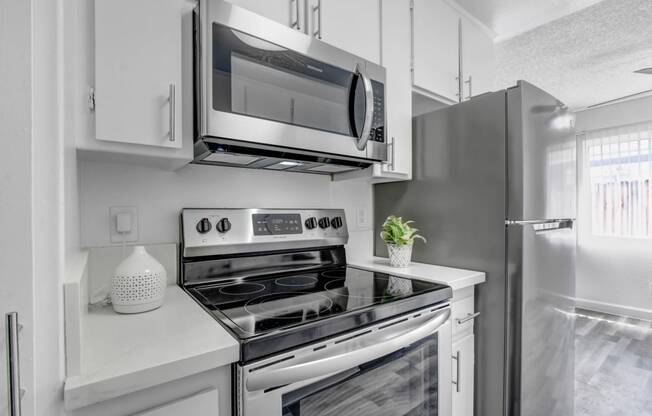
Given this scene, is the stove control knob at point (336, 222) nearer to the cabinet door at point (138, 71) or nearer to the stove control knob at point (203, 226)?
the stove control knob at point (203, 226)

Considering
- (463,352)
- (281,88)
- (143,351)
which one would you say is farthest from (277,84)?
(463,352)

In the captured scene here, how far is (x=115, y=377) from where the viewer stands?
1.92ft

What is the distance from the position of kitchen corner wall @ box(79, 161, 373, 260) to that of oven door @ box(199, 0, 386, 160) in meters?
0.42

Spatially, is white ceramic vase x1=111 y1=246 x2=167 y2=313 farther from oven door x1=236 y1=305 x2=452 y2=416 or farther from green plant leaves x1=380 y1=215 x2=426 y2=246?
green plant leaves x1=380 y1=215 x2=426 y2=246

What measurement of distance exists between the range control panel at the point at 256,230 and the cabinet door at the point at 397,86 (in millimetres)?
360

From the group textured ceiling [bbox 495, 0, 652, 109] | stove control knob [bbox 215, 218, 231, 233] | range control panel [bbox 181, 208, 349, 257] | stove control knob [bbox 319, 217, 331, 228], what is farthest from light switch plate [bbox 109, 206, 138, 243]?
textured ceiling [bbox 495, 0, 652, 109]

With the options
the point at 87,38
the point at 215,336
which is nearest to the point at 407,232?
the point at 215,336

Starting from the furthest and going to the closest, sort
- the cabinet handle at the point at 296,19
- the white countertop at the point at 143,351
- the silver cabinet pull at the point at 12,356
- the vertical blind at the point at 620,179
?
the vertical blind at the point at 620,179 < the cabinet handle at the point at 296,19 < the white countertop at the point at 143,351 < the silver cabinet pull at the point at 12,356

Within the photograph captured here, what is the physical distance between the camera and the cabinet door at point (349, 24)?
1.28 m

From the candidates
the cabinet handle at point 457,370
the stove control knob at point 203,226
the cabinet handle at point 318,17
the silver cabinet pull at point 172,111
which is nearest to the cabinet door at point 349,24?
the cabinet handle at point 318,17

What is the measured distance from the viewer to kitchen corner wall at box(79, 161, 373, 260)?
1091 millimetres

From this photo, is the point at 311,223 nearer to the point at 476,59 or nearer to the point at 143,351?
the point at 143,351

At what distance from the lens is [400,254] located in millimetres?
1582

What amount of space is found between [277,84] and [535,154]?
1138 millimetres
